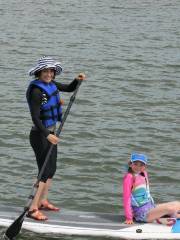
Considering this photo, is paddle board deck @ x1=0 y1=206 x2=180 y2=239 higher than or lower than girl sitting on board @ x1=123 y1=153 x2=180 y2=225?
lower

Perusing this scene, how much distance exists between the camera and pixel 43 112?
9812 millimetres

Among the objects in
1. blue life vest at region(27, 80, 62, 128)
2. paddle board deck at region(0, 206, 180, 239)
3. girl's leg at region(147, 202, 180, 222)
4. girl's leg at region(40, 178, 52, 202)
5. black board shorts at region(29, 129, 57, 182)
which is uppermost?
blue life vest at region(27, 80, 62, 128)

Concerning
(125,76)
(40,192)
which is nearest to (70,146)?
(40,192)

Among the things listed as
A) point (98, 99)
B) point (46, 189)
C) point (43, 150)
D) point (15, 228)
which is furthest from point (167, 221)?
point (98, 99)

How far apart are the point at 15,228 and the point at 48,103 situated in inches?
67.3

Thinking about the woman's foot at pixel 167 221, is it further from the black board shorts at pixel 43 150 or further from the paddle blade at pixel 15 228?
the paddle blade at pixel 15 228

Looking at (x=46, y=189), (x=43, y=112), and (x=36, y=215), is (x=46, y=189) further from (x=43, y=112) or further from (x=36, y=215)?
(x=43, y=112)

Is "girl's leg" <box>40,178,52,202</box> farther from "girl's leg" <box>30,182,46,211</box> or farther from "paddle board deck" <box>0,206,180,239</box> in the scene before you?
"paddle board deck" <box>0,206,180,239</box>

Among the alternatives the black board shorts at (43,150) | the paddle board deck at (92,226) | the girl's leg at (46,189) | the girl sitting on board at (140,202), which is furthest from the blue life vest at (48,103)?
the paddle board deck at (92,226)

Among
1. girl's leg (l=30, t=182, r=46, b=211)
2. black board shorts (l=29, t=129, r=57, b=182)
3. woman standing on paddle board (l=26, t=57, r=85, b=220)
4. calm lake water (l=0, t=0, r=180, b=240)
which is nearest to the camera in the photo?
woman standing on paddle board (l=26, t=57, r=85, b=220)

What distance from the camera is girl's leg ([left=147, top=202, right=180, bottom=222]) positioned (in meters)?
9.85

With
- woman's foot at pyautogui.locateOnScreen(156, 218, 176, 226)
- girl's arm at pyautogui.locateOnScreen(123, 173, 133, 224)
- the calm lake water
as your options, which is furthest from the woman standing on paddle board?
woman's foot at pyautogui.locateOnScreen(156, 218, 176, 226)

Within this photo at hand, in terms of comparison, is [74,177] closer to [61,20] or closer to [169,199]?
[169,199]

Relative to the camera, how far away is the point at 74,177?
1229 cm
